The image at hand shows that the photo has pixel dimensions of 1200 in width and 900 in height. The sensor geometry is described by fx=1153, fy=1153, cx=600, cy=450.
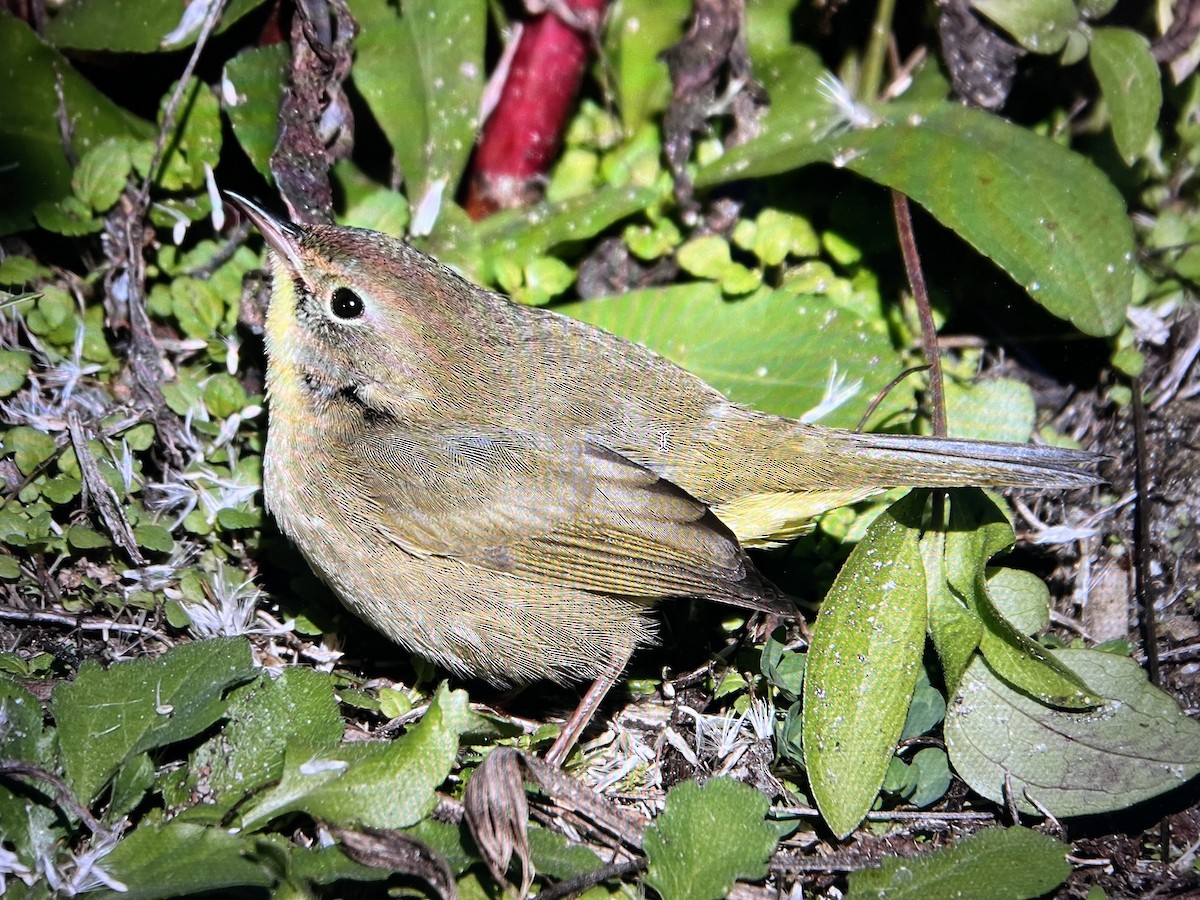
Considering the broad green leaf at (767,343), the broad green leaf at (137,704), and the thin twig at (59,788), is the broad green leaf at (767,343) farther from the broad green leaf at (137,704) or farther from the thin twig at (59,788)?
the thin twig at (59,788)

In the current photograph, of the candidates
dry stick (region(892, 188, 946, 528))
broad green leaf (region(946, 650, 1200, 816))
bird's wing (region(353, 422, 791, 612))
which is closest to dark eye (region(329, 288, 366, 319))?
bird's wing (region(353, 422, 791, 612))

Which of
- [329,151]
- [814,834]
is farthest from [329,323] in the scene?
[814,834]

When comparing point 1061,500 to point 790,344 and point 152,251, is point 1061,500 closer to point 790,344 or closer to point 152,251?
point 790,344

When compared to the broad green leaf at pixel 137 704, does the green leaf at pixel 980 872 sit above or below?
below

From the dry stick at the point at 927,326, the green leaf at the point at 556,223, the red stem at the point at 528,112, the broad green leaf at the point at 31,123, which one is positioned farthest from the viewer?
the red stem at the point at 528,112

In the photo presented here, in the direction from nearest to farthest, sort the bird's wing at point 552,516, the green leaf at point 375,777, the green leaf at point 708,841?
1. the green leaf at point 375,777
2. the green leaf at point 708,841
3. the bird's wing at point 552,516

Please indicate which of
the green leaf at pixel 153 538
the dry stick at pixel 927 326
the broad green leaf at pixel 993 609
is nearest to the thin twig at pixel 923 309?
the dry stick at pixel 927 326
